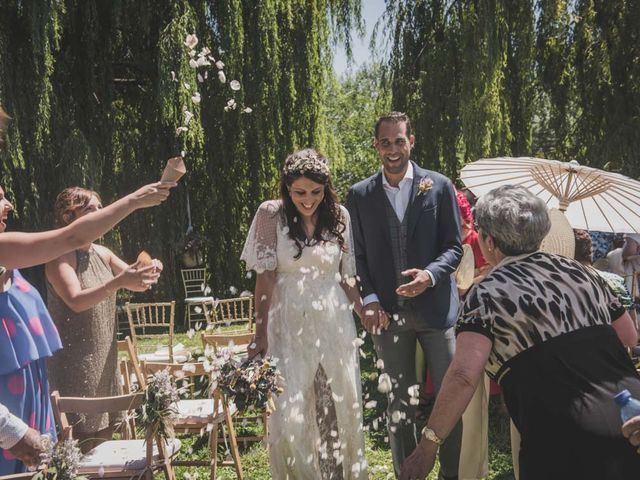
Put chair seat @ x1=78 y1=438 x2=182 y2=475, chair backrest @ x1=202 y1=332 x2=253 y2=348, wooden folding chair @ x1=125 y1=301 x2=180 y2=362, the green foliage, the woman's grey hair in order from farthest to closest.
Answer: the green foliage, wooden folding chair @ x1=125 y1=301 x2=180 y2=362, chair backrest @ x1=202 y1=332 x2=253 y2=348, chair seat @ x1=78 y1=438 x2=182 y2=475, the woman's grey hair

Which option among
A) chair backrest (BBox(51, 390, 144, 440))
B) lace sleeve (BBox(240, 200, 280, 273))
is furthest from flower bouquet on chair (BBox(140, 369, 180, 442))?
lace sleeve (BBox(240, 200, 280, 273))

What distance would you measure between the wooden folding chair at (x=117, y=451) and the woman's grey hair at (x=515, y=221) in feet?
5.76

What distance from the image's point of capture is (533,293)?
2252mm

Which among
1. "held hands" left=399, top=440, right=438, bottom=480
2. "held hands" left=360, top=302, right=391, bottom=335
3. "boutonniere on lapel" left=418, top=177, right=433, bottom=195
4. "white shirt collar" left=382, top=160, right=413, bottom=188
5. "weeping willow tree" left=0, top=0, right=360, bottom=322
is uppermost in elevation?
"weeping willow tree" left=0, top=0, right=360, bottom=322

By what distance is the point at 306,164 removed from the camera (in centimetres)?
367

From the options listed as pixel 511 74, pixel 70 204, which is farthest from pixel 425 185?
pixel 511 74

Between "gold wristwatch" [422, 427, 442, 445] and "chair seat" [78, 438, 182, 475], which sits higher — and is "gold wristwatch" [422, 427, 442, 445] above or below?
above

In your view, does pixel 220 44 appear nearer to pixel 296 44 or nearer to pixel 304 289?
pixel 296 44

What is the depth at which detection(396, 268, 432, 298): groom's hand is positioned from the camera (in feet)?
11.9

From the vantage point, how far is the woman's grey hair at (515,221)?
238 cm

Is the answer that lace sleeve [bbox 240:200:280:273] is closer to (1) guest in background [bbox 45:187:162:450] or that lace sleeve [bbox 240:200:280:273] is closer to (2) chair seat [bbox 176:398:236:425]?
(1) guest in background [bbox 45:187:162:450]

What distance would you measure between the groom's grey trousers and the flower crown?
924 millimetres

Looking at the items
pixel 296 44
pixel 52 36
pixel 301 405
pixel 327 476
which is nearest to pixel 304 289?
pixel 301 405

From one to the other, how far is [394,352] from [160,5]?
7.88m
